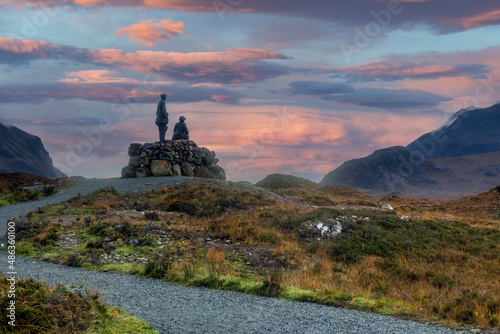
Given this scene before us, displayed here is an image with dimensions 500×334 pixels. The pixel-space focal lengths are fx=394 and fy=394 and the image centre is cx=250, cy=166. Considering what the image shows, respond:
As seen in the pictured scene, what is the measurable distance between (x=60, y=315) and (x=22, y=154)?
151956 millimetres

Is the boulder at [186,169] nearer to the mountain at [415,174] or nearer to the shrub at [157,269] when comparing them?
the shrub at [157,269]

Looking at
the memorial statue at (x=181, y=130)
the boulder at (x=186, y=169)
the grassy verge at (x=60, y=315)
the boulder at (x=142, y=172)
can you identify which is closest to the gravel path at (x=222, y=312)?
the grassy verge at (x=60, y=315)

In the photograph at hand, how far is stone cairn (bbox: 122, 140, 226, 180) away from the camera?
3456cm

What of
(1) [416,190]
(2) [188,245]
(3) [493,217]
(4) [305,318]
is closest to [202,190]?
A: (2) [188,245]

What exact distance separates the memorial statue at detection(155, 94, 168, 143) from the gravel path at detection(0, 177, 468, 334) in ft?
94.0

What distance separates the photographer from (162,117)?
38250 mm

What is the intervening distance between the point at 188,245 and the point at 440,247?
10.4 m

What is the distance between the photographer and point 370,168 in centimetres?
12406

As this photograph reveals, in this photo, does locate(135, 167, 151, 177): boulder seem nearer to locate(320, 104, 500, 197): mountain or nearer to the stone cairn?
the stone cairn

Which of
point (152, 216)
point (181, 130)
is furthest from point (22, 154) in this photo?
point (152, 216)

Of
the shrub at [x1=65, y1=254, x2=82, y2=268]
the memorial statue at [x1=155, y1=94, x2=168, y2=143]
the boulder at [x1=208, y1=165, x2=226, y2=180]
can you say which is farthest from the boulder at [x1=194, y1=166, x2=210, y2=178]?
the shrub at [x1=65, y1=254, x2=82, y2=268]

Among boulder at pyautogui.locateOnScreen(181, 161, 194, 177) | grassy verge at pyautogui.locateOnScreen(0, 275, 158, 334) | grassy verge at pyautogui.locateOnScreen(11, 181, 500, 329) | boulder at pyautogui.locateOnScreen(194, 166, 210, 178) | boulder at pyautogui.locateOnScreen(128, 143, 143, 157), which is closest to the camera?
grassy verge at pyautogui.locateOnScreen(0, 275, 158, 334)

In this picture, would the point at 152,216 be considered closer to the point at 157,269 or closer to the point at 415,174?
the point at 157,269

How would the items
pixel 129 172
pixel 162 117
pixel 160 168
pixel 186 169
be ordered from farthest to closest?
1. pixel 162 117
2. pixel 186 169
3. pixel 129 172
4. pixel 160 168
